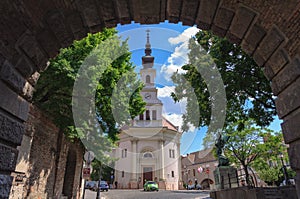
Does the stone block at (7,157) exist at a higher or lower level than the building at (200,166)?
lower

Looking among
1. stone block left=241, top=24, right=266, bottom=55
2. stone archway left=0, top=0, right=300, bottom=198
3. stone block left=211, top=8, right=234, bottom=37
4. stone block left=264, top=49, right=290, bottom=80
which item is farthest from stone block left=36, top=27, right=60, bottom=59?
stone block left=264, top=49, right=290, bottom=80

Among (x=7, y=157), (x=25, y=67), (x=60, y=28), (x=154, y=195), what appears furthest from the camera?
(x=154, y=195)

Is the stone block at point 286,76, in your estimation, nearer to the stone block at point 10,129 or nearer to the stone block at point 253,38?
the stone block at point 253,38

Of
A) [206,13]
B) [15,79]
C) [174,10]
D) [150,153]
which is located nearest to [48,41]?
[15,79]

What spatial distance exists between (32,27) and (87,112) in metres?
7.28

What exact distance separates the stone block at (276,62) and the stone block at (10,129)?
4.29 meters

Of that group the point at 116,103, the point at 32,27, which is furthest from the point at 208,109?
the point at 32,27

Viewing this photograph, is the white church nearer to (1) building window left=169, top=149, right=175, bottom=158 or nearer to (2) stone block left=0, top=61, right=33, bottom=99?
(1) building window left=169, top=149, right=175, bottom=158

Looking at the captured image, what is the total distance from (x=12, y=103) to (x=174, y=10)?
3.16 meters

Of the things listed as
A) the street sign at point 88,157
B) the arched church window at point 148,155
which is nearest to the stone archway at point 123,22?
the street sign at point 88,157

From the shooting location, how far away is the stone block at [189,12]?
409cm

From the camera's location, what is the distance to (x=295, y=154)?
11.4ft

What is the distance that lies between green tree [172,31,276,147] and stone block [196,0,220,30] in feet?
18.5

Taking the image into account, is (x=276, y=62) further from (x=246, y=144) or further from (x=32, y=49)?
(x=246, y=144)
